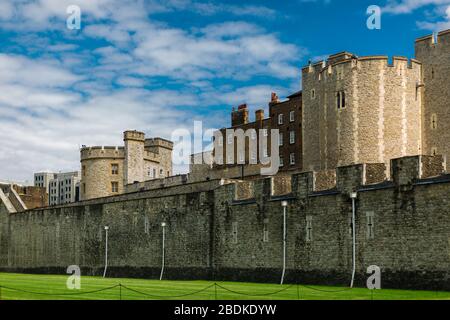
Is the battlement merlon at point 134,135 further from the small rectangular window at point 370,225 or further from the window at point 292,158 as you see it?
the small rectangular window at point 370,225

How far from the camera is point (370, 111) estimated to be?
55.2 metres

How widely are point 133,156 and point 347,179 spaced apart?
52691 mm

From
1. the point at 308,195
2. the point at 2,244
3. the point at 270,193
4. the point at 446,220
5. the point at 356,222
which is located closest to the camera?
the point at 446,220

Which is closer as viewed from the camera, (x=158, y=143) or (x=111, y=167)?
(x=111, y=167)

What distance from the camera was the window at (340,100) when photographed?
185 ft

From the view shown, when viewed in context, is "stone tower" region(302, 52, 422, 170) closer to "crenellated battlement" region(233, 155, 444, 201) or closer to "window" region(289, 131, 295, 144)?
"crenellated battlement" region(233, 155, 444, 201)

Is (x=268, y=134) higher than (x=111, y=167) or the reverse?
higher

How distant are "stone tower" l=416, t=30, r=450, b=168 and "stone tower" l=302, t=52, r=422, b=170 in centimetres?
145

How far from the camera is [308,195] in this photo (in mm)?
36906

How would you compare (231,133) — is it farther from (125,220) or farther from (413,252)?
(413,252)

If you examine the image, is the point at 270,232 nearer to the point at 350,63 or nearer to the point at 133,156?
the point at 350,63

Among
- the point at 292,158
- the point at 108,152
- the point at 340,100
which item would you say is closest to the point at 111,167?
the point at 108,152
